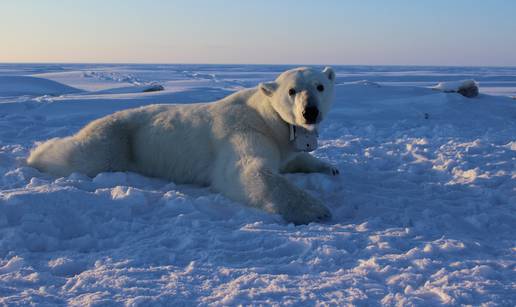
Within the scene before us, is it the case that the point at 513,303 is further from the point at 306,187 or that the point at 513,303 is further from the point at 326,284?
the point at 306,187

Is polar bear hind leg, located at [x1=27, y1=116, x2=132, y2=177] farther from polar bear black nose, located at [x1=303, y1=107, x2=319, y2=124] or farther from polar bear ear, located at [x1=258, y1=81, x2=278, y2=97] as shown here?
polar bear black nose, located at [x1=303, y1=107, x2=319, y2=124]

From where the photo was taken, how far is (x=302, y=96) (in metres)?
3.16

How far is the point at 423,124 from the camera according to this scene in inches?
276

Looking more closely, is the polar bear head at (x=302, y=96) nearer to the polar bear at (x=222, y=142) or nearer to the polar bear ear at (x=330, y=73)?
the polar bear at (x=222, y=142)

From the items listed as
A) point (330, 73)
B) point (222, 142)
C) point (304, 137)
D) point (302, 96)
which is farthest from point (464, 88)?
point (222, 142)

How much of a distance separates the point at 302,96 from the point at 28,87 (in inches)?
450

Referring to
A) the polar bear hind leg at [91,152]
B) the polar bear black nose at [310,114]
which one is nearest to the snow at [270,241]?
the polar bear hind leg at [91,152]

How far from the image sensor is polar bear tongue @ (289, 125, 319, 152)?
11.1ft

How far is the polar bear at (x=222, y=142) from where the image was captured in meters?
3.11

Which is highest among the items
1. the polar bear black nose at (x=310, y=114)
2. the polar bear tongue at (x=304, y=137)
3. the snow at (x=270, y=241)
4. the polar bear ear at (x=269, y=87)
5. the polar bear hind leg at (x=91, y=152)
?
the polar bear ear at (x=269, y=87)

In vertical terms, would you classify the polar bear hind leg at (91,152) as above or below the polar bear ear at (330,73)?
below

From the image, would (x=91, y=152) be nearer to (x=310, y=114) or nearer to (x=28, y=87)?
(x=310, y=114)

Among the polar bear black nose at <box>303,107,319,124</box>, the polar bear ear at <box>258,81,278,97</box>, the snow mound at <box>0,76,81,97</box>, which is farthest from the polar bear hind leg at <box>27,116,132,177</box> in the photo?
the snow mound at <box>0,76,81,97</box>

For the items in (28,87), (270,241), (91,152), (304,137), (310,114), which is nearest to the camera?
(270,241)
